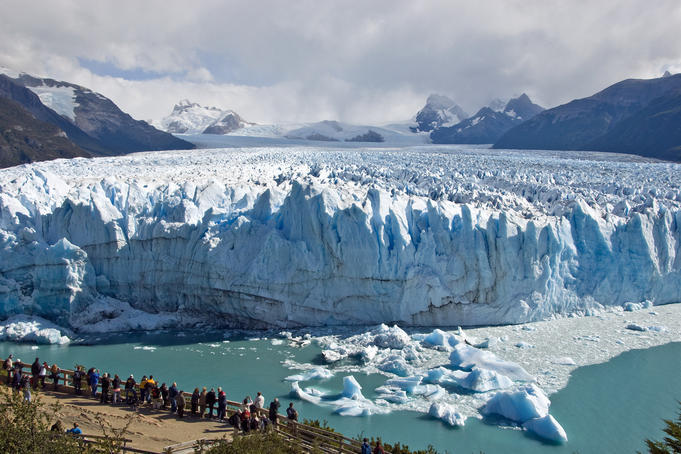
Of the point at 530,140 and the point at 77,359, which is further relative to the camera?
the point at 530,140

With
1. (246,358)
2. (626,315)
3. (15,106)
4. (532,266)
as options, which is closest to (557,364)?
(532,266)

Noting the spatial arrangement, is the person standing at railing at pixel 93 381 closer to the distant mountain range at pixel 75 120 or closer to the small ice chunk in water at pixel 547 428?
the small ice chunk in water at pixel 547 428

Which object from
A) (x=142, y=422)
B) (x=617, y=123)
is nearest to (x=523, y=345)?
(x=142, y=422)

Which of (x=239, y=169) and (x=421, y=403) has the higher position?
(x=239, y=169)

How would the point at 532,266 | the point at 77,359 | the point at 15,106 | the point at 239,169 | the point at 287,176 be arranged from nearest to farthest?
the point at 77,359, the point at 532,266, the point at 287,176, the point at 239,169, the point at 15,106

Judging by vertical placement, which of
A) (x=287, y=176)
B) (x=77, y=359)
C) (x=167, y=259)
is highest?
(x=287, y=176)

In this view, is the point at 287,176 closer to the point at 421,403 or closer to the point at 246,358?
the point at 246,358

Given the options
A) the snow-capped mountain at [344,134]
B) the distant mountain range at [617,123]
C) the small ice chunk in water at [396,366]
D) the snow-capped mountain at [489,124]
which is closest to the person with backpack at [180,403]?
the small ice chunk in water at [396,366]
